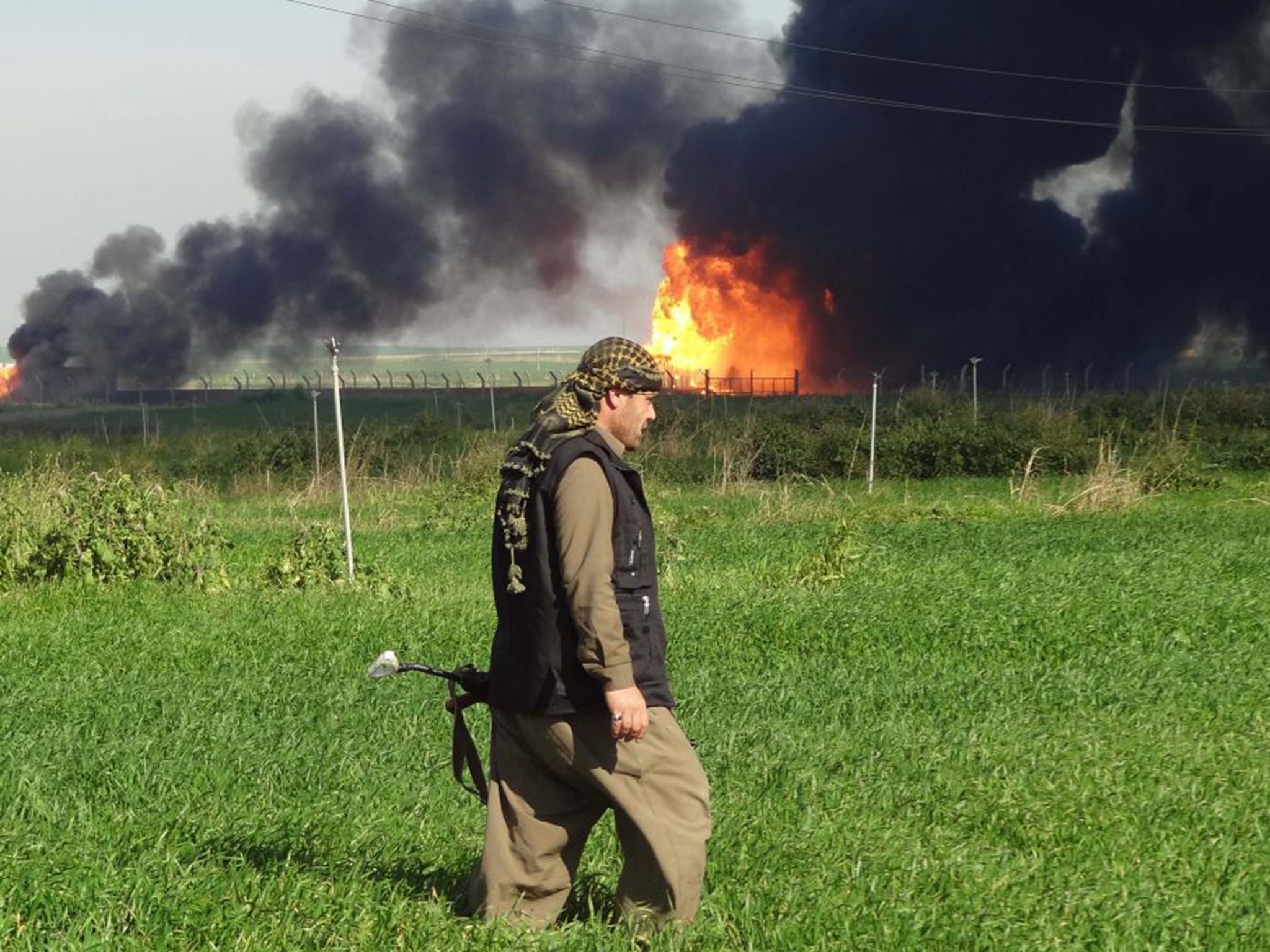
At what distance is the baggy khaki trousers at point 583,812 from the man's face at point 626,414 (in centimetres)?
88

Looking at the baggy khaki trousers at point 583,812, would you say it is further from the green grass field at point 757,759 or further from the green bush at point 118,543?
the green bush at point 118,543

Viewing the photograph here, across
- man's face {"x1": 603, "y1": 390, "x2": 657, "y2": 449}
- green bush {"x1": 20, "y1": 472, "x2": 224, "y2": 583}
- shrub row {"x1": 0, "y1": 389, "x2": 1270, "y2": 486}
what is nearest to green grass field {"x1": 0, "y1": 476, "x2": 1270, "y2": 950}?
green bush {"x1": 20, "y1": 472, "x2": 224, "y2": 583}

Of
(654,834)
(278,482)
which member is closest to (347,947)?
(654,834)

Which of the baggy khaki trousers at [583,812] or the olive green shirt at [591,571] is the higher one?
the olive green shirt at [591,571]

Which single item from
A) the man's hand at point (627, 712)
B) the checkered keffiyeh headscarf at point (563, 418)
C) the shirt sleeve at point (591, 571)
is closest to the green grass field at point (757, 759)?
the man's hand at point (627, 712)

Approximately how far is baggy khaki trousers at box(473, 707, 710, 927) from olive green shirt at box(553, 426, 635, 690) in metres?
0.26

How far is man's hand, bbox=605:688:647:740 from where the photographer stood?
213 inches

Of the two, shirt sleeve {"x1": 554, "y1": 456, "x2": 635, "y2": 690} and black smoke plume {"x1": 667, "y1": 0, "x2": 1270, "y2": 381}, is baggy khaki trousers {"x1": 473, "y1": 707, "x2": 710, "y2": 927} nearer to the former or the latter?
shirt sleeve {"x1": 554, "y1": 456, "x2": 635, "y2": 690}

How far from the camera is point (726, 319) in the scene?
238ft

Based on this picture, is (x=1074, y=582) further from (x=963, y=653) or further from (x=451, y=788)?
(x=451, y=788)

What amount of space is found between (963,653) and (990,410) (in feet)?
95.1

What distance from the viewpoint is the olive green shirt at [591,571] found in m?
5.42

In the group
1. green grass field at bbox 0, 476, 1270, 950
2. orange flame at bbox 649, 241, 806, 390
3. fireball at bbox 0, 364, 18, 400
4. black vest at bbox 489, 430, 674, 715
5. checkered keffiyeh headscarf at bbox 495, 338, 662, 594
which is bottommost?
green grass field at bbox 0, 476, 1270, 950

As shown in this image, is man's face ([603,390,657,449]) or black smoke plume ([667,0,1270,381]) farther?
black smoke plume ([667,0,1270,381])
